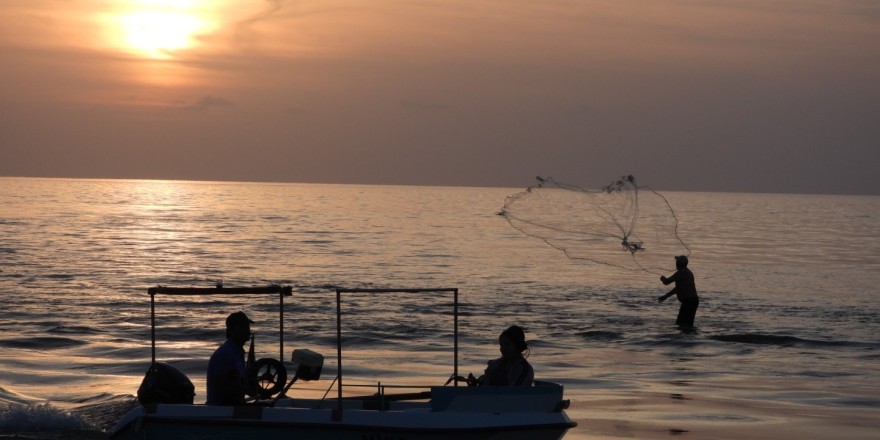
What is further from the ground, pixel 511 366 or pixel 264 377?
pixel 511 366

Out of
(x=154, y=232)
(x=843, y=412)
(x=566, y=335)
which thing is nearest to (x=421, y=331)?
(x=566, y=335)

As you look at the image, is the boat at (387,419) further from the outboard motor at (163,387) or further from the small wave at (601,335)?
the small wave at (601,335)

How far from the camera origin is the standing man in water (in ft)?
88.1

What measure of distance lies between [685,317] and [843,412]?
1156 centimetres

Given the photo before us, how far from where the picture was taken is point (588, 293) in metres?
41.4

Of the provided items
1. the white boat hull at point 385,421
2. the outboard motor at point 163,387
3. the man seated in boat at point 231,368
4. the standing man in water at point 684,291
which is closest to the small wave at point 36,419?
the outboard motor at point 163,387

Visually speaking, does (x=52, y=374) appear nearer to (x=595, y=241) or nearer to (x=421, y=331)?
(x=421, y=331)

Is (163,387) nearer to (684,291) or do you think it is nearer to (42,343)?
(42,343)

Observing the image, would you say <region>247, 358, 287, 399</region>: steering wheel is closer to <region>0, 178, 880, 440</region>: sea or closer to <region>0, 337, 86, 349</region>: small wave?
<region>0, 178, 880, 440</region>: sea

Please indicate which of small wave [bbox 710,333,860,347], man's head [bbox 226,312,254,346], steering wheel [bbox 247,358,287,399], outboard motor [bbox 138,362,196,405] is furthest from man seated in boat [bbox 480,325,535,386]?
small wave [bbox 710,333,860,347]

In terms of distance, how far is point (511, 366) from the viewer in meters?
12.3

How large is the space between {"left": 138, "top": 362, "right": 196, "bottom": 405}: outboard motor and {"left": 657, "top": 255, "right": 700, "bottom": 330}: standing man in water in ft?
50.6

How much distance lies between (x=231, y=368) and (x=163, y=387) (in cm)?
102

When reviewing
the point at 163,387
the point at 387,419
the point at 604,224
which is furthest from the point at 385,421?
the point at 604,224
